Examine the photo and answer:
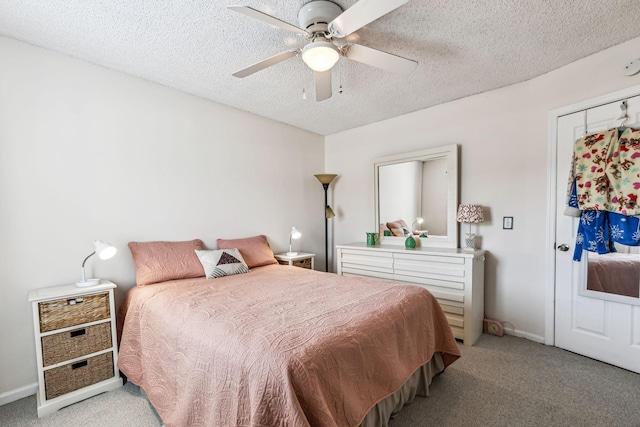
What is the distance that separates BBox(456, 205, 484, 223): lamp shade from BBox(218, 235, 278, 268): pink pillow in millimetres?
2101

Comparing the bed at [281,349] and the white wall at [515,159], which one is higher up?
the white wall at [515,159]

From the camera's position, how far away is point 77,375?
1937 millimetres

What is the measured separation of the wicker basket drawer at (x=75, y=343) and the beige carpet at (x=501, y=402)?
333 mm

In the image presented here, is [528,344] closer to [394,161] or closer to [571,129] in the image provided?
[571,129]

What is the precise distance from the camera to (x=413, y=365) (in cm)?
174

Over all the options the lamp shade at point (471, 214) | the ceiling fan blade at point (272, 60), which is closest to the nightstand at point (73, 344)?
the ceiling fan blade at point (272, 60)

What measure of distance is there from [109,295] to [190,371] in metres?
1.16

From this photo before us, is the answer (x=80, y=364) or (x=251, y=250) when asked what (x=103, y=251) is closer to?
(x=80, y=364)

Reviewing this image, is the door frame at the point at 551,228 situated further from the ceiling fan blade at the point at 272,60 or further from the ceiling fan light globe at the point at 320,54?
the ceiling fan blade at the point at 272,60

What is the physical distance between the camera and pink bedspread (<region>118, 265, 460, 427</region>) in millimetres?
1113

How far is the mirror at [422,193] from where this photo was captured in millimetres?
3172

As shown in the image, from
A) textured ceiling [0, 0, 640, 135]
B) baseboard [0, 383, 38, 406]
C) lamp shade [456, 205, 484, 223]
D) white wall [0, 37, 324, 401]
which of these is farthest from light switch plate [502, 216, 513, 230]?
baseboard [0, 383, 38, 406]

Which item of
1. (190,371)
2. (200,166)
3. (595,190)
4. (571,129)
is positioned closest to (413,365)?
(190,371)

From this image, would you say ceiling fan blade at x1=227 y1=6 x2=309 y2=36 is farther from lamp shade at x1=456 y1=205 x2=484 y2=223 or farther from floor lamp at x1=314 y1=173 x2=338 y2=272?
floor lamp at x1=314 y1=173 x2=338 y2=272
